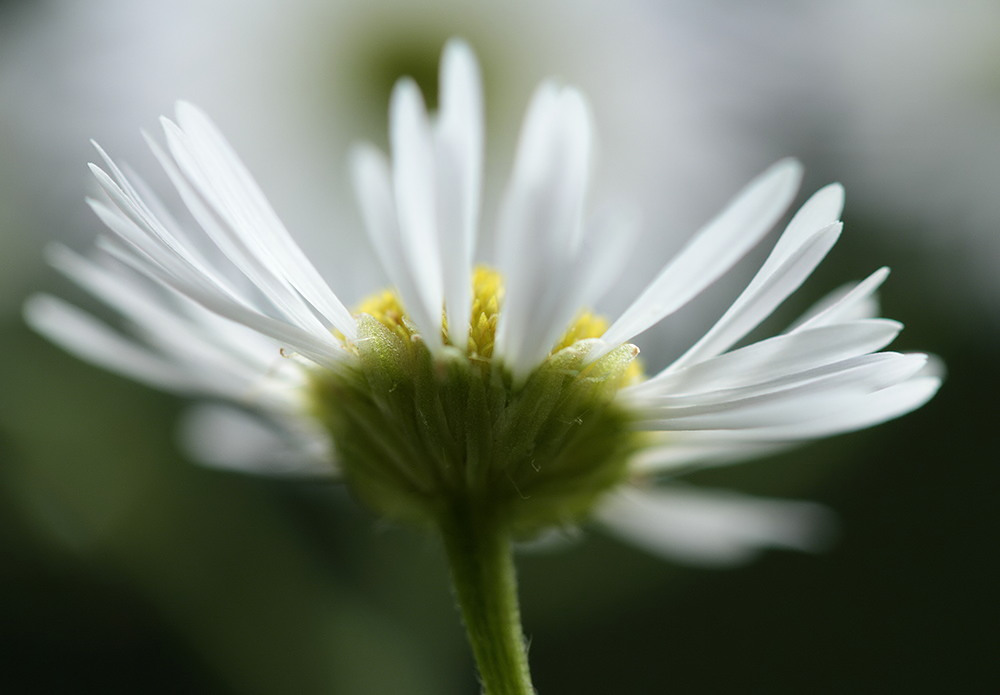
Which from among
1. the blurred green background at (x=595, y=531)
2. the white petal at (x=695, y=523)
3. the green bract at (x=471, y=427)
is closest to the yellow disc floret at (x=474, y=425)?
the green bract at (x=471, y=427)

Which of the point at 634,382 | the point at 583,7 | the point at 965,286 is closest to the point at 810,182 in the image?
the point at 965,286

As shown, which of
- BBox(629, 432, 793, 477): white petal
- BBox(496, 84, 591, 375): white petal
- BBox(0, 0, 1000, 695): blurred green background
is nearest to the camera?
BBox(496, 84, 591, 375): white petal

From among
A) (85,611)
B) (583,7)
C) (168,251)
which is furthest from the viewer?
(583,7)

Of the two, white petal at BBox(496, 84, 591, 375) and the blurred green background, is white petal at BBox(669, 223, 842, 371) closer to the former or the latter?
white petal at BBox(496, 84, 591, 375)

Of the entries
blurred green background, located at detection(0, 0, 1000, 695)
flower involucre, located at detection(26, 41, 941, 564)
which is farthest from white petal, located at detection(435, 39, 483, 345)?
blurred green background, located at detection(0, 0, 1000, 695)

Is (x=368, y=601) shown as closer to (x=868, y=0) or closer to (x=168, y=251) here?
(x=168, y=251)

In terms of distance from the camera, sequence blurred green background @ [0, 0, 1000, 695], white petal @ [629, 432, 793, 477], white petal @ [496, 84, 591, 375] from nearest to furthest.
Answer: white petal @ [496, 84, 591, 375] < white petal @ [629, 432, 793, 477] < blurred green background @ [0, 0, 1000, 695]

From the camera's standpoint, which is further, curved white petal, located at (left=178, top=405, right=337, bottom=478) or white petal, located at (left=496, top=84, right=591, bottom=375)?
curved white petal, located at (left=178, top=405, right=337, bottom=478)
